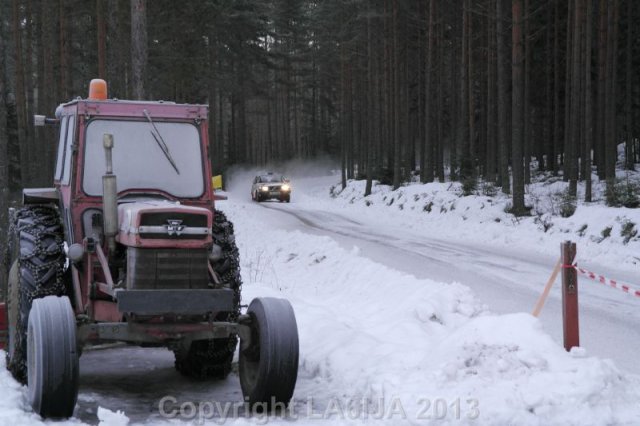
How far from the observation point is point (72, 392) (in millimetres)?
5535

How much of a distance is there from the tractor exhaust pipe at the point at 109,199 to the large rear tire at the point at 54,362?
2.87ft

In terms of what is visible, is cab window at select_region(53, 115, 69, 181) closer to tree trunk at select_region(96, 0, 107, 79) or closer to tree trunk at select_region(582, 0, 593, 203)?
tree trunk at select_region(96, 0, 107, 79)

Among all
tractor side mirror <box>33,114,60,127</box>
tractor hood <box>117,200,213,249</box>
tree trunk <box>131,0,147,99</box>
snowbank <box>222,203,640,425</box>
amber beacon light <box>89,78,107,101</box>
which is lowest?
snowbank <box>222,203,640,425</box>

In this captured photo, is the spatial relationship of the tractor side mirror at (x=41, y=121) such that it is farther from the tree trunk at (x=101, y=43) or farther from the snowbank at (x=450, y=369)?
the tree trunk at (x=101, y=43)

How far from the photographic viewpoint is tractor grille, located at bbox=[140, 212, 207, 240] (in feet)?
19.5

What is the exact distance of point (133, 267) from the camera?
5.96m

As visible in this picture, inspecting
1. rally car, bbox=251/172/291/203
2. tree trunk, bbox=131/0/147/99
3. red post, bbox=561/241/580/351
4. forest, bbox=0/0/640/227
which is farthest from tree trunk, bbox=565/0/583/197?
rally car, bbox=251/172/291/203

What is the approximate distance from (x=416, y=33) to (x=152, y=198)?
117 ft

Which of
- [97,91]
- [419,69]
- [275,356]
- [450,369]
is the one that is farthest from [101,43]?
[450,369]

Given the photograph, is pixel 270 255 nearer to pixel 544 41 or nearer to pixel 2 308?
pixel 2 308

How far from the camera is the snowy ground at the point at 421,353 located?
5.73m

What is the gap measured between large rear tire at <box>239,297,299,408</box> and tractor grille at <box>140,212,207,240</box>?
2.84 ft

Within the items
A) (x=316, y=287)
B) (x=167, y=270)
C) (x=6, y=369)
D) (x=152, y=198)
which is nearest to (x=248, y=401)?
(x=167, y=270)

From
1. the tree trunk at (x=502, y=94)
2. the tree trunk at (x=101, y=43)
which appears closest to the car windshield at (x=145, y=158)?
the tree trunk at (x=101, y=43)
